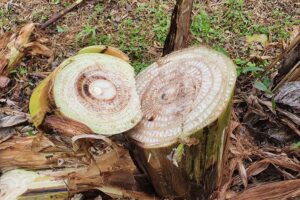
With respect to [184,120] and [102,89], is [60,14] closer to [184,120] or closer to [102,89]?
[102,89]

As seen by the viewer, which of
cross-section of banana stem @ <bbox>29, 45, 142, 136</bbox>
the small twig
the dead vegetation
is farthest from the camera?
the small twig

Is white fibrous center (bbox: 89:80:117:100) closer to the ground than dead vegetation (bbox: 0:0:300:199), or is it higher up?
higher up

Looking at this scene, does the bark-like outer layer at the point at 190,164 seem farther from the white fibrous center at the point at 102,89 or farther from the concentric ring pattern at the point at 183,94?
the white fibrous center at the point at 102,89

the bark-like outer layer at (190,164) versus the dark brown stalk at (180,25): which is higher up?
the dark brown stalk at (180,25)

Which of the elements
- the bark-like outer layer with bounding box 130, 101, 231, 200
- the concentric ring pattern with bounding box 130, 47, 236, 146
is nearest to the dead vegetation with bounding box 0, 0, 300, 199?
the bark-like outer layer with bounding box 130, 101, 231, 200

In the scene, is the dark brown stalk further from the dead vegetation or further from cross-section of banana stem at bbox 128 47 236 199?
cross-section of banana stem at bbox 128 47 236 199

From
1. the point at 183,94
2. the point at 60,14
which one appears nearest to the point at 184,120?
the point at 183,94

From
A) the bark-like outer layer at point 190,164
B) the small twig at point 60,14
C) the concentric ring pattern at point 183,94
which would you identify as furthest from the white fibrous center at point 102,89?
the small twig at point 60,14
